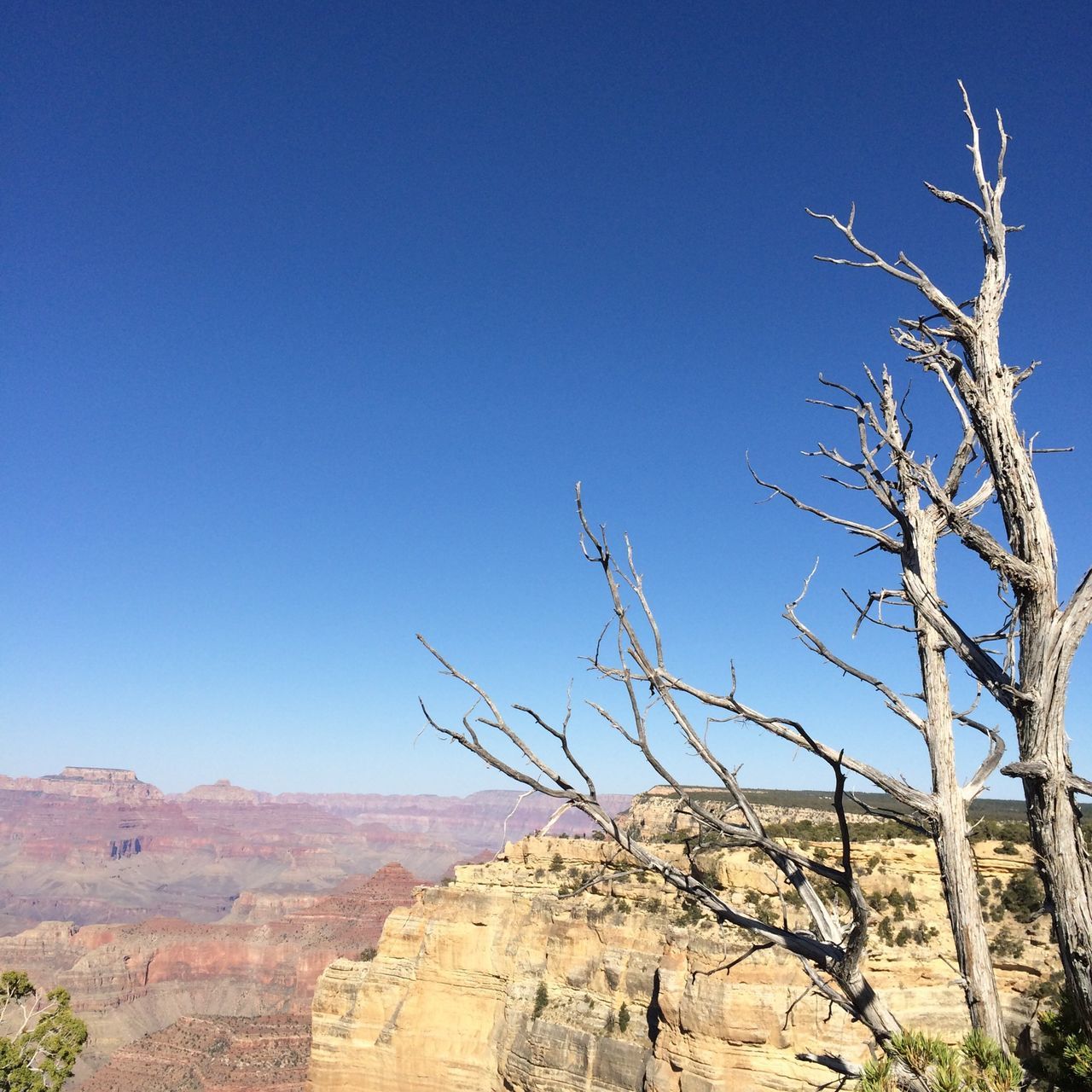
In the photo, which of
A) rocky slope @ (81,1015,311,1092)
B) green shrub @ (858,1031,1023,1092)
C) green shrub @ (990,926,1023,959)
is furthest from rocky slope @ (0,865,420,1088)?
green shrub @ (858,1031,1023,1092)

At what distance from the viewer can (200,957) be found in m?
118

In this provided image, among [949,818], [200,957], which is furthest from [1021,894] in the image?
[200,957]

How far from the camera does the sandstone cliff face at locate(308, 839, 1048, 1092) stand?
811 inches

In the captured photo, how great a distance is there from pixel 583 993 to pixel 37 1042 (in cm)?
1632

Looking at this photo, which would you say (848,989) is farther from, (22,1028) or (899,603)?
(22,1028)

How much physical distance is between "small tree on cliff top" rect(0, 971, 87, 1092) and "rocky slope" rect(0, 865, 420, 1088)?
306ft

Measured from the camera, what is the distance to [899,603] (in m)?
4.62

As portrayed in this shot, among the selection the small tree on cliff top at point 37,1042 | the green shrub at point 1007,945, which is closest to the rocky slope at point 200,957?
the small tree on cliff top at point 37,1042

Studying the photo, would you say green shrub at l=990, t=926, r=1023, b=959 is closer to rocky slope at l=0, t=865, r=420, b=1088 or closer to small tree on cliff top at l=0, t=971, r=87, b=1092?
small tree on cliff top at l=0, t=971, r=87, b=1092

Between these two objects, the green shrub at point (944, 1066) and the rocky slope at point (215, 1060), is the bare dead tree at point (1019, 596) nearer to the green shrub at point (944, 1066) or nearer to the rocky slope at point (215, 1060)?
the green shrub at point (944, 1066)

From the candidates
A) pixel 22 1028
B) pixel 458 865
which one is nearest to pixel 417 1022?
pixel 458 865

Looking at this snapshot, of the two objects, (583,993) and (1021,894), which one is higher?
(1021,894)

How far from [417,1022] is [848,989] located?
33274 mm

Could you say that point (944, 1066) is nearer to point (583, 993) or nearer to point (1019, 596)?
point (1019, 596)
